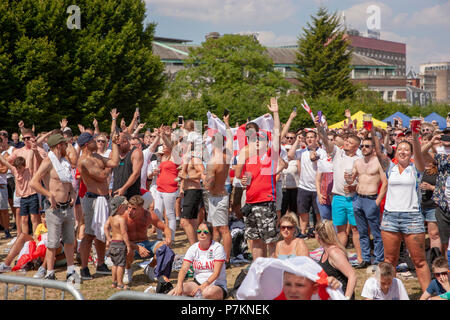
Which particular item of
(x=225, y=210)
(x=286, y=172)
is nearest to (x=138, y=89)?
(x=286, y=172)

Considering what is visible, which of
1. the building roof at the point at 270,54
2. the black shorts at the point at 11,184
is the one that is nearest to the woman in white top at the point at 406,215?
the black shorts at the point at 11,184

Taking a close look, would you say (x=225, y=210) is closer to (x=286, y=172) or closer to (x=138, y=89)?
(x=286, y=172)

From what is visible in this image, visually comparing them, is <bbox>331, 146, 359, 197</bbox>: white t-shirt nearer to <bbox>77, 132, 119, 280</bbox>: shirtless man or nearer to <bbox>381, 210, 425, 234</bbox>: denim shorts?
<bbox>381, 210, 425, 234</bbox>: denim shorts

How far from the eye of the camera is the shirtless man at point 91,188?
7.92 meters

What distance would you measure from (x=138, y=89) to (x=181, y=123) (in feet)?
65.9

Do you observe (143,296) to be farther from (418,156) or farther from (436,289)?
(418,156)

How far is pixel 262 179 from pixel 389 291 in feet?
8.45

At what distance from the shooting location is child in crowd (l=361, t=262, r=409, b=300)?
17.4 feet

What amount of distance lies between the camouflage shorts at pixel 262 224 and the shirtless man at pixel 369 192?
1.52m

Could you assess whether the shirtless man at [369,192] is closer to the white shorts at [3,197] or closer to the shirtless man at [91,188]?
the shirtless man at [91,188]

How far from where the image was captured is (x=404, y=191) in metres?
6.57

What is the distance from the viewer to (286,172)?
11242 mm

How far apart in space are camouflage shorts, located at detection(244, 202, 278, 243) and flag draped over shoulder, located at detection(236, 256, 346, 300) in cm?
344

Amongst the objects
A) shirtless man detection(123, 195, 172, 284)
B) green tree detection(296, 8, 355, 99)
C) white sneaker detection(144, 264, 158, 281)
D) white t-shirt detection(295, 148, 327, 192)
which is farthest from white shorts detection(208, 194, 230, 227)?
green tree detection(296, 8, 355, 99)
